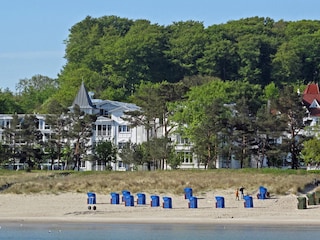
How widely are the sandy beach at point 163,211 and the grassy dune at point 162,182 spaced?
2.23 metres

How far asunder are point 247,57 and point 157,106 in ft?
188

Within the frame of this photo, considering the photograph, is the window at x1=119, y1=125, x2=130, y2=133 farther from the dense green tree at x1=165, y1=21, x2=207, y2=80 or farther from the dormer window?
the dense green tree at x1=165, y1=21, x2=207, y2=80

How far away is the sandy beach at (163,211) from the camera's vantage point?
161 ft

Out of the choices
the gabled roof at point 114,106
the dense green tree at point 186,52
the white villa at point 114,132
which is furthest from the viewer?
the dense green tree at point 186,52

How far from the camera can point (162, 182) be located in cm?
6456

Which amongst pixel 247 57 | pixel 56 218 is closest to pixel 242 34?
pixel 247 57

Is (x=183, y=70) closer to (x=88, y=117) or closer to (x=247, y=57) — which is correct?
(x=247, y=57)

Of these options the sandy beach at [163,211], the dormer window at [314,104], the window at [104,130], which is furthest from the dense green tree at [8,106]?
the sandy beach at [163,211]

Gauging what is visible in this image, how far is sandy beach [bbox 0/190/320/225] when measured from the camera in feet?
161

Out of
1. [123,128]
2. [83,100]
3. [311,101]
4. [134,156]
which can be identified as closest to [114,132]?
[123,128]

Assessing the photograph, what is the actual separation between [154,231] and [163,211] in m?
7.67

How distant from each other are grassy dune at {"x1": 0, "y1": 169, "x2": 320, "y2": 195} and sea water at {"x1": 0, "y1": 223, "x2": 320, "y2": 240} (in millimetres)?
14646

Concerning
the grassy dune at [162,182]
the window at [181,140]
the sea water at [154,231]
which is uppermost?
the window at [181,140]

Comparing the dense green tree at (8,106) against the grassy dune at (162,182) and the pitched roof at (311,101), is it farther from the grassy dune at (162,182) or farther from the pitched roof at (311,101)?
the grassy dune at (162,182)
